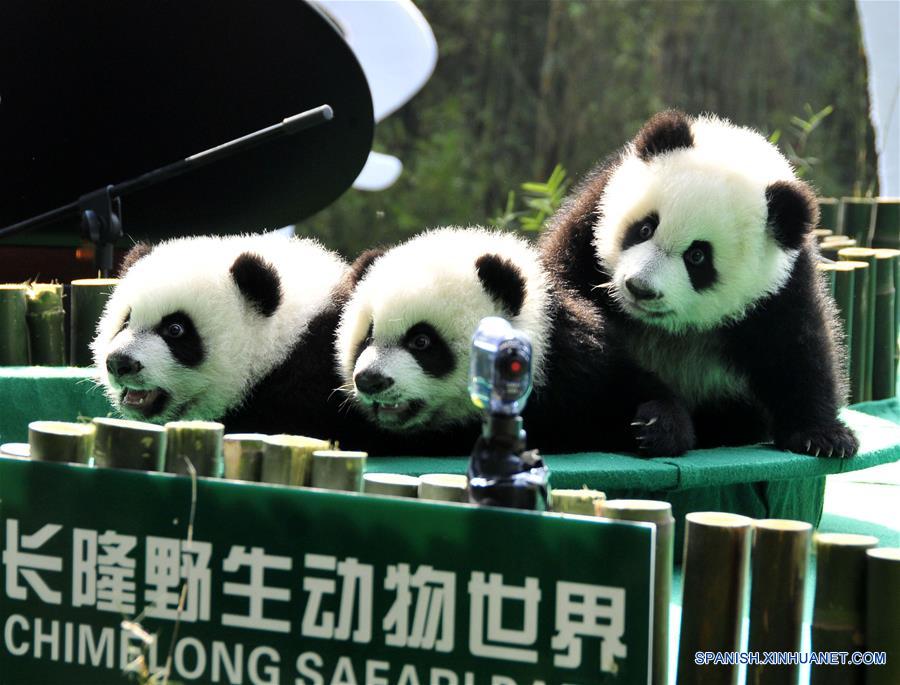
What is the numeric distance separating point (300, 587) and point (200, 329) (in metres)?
1.34

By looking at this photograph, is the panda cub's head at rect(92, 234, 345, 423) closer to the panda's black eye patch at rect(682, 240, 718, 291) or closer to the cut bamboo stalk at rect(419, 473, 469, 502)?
the panda's black eye patch at rect(682, 240, 718, 291)

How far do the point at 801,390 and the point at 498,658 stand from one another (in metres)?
1.71

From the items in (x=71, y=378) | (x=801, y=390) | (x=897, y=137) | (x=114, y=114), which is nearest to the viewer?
(x=801, y=390)

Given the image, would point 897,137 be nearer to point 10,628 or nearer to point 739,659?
point 739,659

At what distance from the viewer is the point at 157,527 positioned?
2354 mm

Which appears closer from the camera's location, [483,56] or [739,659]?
[739,659]

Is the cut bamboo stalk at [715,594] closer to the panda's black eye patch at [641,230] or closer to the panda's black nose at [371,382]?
the panda's black nose at [371,382]

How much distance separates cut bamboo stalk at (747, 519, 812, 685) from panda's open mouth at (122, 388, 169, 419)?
5.74 ft

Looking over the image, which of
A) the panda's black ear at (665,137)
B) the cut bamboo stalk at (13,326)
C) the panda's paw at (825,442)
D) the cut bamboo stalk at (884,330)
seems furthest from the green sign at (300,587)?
the cut bamboo stalk at (884,330)

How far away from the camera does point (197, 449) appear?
244 centimetres

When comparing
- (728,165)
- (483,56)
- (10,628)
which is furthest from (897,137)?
(483,56)

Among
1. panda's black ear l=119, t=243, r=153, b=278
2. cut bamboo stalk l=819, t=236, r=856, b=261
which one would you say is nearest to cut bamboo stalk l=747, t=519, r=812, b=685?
panda's black ear l=119, t=243, r=153, b=278

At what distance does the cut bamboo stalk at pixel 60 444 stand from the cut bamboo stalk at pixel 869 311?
3.44 meters

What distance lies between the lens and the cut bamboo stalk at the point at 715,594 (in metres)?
2.30
